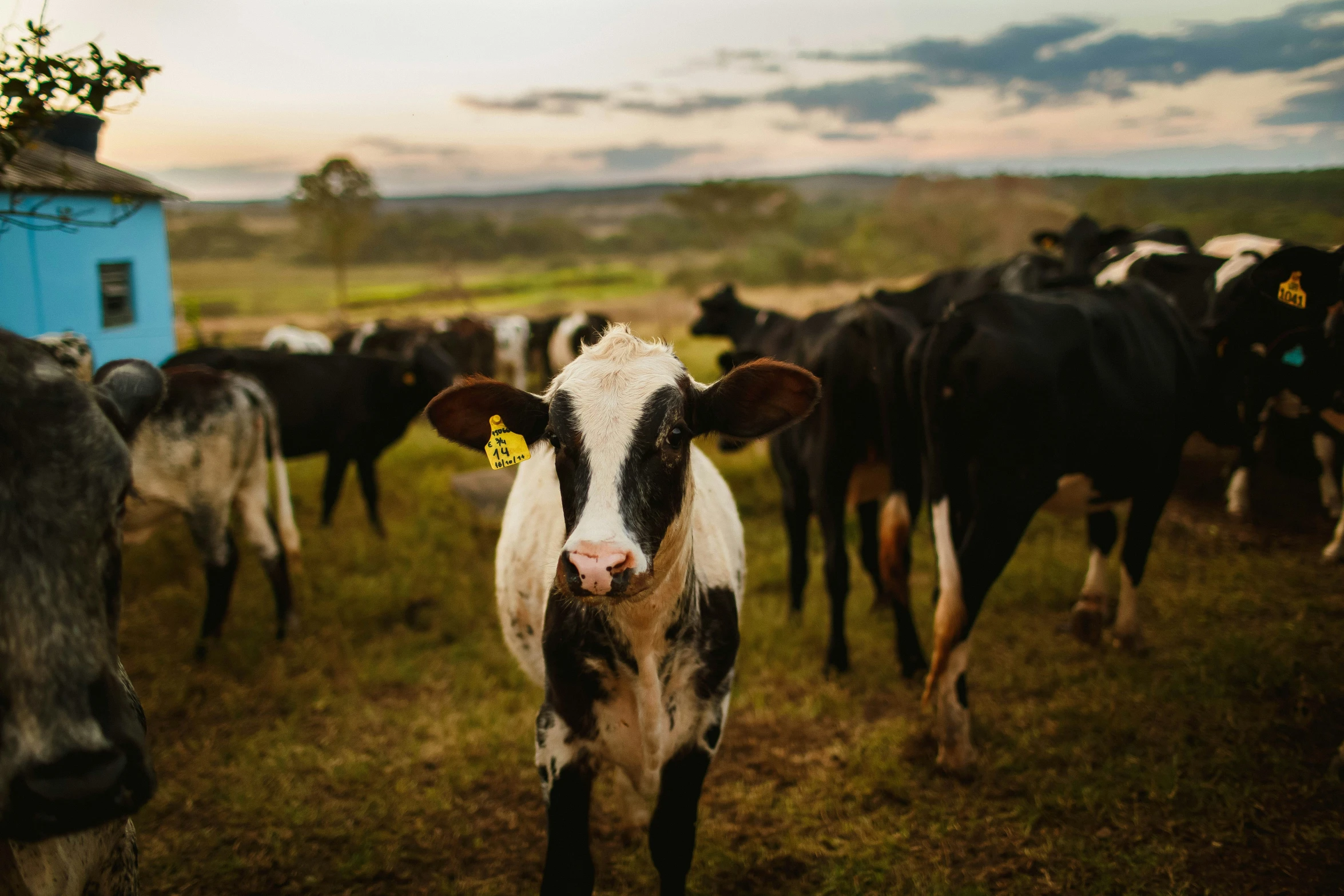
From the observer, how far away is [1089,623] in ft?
17.7

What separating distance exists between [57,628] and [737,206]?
58.1 metres

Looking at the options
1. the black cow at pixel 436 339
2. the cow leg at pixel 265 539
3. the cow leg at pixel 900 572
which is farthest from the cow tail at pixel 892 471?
the black cow at pixel 436 339

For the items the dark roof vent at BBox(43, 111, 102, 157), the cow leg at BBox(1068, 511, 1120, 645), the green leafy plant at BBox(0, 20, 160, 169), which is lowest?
the cow leg at BBox(1068, 511, 1120, 645)

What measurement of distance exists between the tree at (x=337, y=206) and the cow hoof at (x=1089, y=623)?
92.1ft

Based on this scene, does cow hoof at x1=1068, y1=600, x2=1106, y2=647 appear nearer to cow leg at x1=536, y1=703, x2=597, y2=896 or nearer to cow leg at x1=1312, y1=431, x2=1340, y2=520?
cow leg at x1=1312, y1=431, x2=1340, y2=520

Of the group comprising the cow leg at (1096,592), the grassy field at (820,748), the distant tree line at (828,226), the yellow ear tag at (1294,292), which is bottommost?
the grassy field at (820,748)

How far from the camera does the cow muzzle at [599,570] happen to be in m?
2.07

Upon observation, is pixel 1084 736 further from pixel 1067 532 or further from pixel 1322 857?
pixel 1067 532

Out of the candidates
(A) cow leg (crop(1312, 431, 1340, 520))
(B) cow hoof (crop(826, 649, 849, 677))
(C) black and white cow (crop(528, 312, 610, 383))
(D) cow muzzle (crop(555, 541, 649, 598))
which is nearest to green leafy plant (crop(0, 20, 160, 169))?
(D) cow muzzle (crop(555, 541, 649, 598))

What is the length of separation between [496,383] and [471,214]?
76.0 metres

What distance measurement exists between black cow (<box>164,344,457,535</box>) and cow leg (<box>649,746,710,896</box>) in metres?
6.47

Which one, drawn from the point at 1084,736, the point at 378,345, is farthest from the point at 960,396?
the point at 378,345

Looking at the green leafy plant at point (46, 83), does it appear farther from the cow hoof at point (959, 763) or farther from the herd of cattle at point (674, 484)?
the cow hoof at point (959, 763)

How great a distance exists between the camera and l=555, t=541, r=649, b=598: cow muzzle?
207 centimetres
